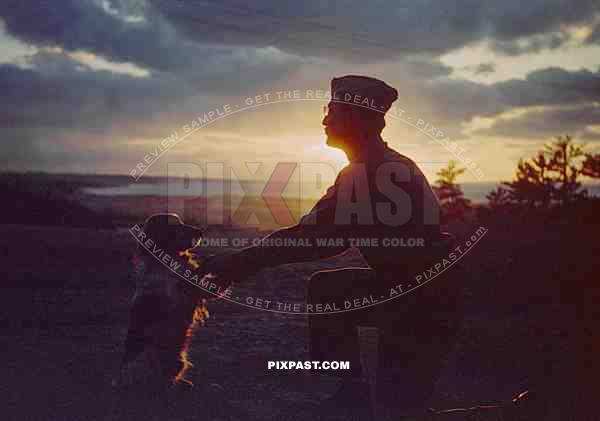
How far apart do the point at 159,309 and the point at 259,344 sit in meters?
1.81

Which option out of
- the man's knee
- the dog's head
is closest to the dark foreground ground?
the man's knee

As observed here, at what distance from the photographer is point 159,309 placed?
4.98 metres

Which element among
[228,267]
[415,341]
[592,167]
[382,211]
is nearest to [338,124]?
[382,211]

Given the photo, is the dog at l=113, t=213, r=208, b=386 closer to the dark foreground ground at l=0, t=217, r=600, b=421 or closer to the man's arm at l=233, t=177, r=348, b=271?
the dark foreground ground at l=0, t=217, r=600, b=421

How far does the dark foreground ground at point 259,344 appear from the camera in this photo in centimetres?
474

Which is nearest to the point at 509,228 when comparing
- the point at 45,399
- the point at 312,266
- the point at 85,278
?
the point at 312,266

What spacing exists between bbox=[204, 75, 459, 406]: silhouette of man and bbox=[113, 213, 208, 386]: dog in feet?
3.17

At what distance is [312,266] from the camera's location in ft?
39.1

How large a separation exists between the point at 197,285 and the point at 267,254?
556mm

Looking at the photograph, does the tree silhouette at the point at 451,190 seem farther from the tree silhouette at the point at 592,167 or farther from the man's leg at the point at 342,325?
the man's leg at the point at 342,325

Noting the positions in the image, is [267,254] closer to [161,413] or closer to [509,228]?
[161,413]

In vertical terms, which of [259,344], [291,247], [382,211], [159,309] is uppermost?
[382,211]

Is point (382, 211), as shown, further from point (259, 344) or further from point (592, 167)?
point (592, 167)

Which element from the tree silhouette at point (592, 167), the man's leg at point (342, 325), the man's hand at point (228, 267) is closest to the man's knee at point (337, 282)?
the man's leg at point (342, 325)
